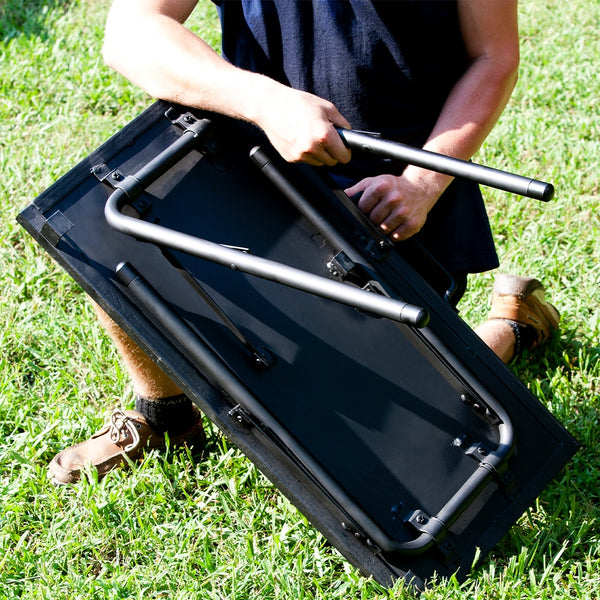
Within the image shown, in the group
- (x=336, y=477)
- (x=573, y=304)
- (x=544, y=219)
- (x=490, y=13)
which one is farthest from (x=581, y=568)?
(x=544, y=219)

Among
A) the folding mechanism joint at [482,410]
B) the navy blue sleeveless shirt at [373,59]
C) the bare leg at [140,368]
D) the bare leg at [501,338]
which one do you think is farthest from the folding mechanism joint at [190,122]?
the bare leg at [501,338]

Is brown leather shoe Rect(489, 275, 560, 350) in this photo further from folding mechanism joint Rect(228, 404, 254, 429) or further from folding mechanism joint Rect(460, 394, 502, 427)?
folding mechanism joint Rect(228, 404, 254, 429)

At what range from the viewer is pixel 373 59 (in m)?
2.15

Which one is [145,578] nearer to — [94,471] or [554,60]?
[94,471]

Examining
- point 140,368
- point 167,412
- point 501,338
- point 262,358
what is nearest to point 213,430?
point 167,412

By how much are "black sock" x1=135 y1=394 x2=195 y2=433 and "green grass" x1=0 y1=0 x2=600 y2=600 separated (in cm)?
9

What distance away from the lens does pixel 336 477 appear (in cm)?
184

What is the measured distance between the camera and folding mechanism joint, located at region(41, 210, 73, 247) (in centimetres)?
183

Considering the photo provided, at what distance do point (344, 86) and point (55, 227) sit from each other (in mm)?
803

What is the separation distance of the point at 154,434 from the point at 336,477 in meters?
0.72

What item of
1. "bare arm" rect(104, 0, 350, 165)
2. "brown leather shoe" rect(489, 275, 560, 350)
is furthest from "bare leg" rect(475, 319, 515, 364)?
"bare arm" rect(104, 0, 350, 165)

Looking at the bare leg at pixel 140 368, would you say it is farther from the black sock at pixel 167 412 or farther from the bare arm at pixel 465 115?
the bare arm at pixel 465 115

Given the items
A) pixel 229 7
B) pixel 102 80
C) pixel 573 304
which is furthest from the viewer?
pixel 102 80

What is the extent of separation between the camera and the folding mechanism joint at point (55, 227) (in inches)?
71.9
